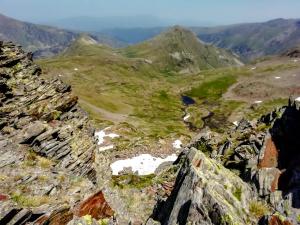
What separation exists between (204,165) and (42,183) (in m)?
12.3

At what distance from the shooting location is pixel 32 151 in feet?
116

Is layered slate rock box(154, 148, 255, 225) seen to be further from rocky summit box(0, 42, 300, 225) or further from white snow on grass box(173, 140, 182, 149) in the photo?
white snow on grass box(173, 140, 182, 149)

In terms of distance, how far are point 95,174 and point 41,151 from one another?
9.48 meters

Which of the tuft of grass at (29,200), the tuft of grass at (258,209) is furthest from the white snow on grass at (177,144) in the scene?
the tuft of grass at (29,200)

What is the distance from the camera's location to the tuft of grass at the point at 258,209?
76.5 feet

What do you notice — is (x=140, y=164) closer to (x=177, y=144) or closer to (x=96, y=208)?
(x=177, y=144)

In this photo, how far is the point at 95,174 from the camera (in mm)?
44125

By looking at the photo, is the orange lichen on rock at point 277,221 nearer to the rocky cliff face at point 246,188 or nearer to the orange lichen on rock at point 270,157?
the rocky cliff face at point 246,188

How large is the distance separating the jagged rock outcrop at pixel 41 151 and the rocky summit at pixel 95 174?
75 millimetres

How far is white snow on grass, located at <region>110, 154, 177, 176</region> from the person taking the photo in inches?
2761

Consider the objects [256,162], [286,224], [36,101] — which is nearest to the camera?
[286,224]

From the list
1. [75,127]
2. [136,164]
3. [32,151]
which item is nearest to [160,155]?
[136,164]

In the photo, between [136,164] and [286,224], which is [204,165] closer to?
[286,224]

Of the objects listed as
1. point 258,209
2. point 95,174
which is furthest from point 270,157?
point 95,174
